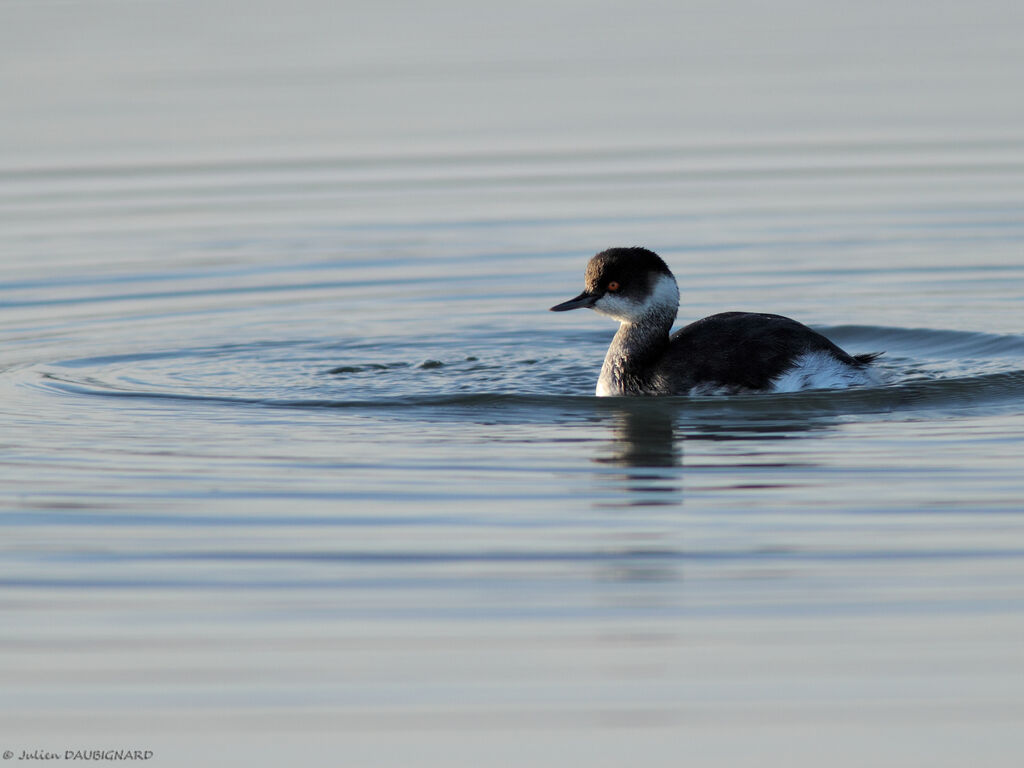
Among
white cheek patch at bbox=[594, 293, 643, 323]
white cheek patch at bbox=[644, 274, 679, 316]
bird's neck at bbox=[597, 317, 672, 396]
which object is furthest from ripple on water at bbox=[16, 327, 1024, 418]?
→ white cheek patch at bbox=[644, 274, 679, 316]

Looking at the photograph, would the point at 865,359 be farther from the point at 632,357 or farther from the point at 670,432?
the point at 670,432

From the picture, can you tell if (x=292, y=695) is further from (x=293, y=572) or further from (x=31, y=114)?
(x=31, y=114)

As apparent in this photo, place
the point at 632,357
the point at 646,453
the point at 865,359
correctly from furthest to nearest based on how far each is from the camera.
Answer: the point at 865,359, the point at 632,357, the point at 646,453

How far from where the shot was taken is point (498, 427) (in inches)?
441

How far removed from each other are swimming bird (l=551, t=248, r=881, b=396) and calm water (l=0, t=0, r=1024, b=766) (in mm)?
188

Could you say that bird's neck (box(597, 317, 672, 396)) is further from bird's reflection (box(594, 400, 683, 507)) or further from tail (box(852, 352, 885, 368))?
tail (box(852, 352, 885, 368))

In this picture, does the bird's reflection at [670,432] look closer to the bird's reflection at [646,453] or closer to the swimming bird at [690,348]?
the bird's reflection at [646,453]

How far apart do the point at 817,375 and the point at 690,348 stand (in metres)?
0.78

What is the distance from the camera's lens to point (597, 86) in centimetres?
2420

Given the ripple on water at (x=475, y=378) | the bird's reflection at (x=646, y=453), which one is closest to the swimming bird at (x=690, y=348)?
the ripple on water at (x=475, y=378)

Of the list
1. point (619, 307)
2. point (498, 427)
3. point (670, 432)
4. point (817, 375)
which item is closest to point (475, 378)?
point (619, 307)

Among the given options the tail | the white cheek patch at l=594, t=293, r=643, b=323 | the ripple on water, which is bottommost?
the ripple on water

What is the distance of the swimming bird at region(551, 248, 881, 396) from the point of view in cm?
1162

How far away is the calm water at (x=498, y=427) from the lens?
703 centimetres
